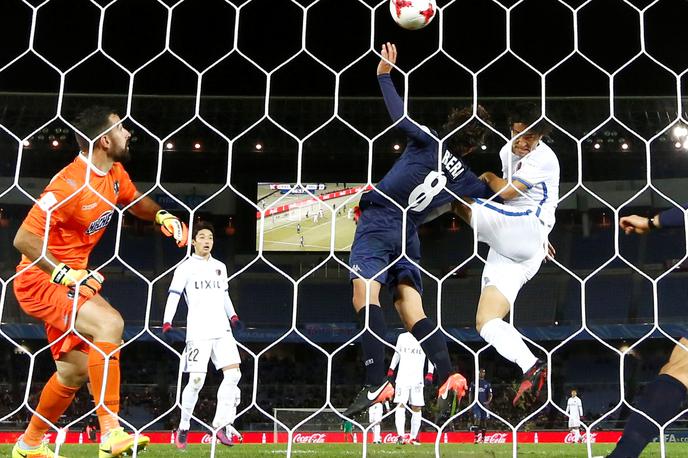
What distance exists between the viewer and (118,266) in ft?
43.4

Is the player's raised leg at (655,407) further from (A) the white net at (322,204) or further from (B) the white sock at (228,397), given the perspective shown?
(A) the white net at (322,204)

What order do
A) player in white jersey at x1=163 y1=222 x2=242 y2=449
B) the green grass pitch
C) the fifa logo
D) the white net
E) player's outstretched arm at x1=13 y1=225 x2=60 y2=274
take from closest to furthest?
player's outstretched arm at x1=13 y1=225 x2=60 y2=274 < the fifa logo < the green grass pitch < player in white jersey at x1=163 y1=222 x2=242 y2=449 < the white net

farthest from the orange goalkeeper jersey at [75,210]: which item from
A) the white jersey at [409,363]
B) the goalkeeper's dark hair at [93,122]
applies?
the white jersey at [409,363]

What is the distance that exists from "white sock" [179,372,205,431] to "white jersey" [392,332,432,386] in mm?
2454

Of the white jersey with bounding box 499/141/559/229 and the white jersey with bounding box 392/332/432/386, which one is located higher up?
the white jersey with bounding box 499/141/559/229

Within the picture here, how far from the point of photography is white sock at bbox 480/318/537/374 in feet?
9.14

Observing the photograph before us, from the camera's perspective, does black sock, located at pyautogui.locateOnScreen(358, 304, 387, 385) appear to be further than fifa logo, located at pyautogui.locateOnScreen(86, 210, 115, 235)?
No

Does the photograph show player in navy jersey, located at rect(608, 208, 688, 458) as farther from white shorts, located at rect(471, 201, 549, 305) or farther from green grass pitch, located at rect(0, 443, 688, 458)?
white shorts, located at rect(471, 201, 549, 305)

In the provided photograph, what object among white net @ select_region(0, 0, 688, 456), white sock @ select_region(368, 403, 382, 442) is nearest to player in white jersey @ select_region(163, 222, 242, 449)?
white sock @ select_region(368, 403, 382, 442)

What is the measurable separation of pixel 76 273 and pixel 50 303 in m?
0.29

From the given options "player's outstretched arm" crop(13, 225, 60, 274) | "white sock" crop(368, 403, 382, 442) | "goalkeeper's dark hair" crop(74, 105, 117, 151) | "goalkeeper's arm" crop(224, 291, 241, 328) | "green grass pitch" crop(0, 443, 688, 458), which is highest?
"goalkeeper's dark hair" crop(74, 105, 117, 151)

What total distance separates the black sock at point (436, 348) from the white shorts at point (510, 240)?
0.41 meters

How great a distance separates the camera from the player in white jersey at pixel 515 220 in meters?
2.98

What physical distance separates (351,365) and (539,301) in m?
3.49
